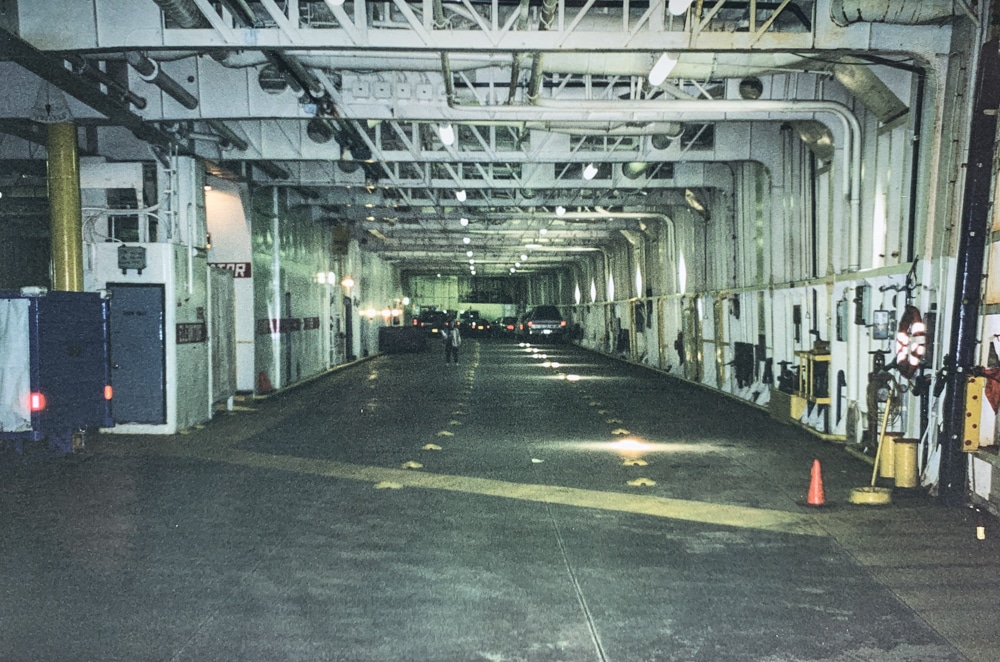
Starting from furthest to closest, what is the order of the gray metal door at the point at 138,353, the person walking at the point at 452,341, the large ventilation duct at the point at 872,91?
the person walking at the point at 452,341, the gray metal door at the point at 138,353, the large ventilation duct at the point at 872,91

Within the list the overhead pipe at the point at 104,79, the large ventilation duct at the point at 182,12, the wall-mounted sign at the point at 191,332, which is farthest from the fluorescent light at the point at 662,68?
the wall-mounted sign at the point at 191,332

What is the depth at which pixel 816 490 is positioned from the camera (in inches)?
343

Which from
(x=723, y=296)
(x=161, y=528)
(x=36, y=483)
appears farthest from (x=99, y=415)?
(x=723, y=296)

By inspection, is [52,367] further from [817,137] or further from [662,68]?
[817,137]

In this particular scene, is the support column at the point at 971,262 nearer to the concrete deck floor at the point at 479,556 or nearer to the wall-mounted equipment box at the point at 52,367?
the concrete deck floor at the point at 479,556

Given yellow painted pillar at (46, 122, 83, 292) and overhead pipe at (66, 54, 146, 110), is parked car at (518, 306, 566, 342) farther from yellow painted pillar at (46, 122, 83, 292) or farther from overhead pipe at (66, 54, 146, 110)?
overhead pipe at (66, 54, 146, 110)

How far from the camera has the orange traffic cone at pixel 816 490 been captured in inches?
341

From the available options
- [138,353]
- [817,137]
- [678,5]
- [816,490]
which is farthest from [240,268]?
[816,490]

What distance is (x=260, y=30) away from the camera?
9.13 metres

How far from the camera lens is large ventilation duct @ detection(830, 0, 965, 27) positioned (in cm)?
931

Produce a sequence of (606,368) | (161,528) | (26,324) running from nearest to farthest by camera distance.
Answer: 1. (161,528)
2. (26,324)
3. (606,368)

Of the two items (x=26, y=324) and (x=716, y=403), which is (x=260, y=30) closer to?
(x=26, y=324)

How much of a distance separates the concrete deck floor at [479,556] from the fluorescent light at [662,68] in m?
4.92

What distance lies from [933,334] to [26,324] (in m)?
11.6
